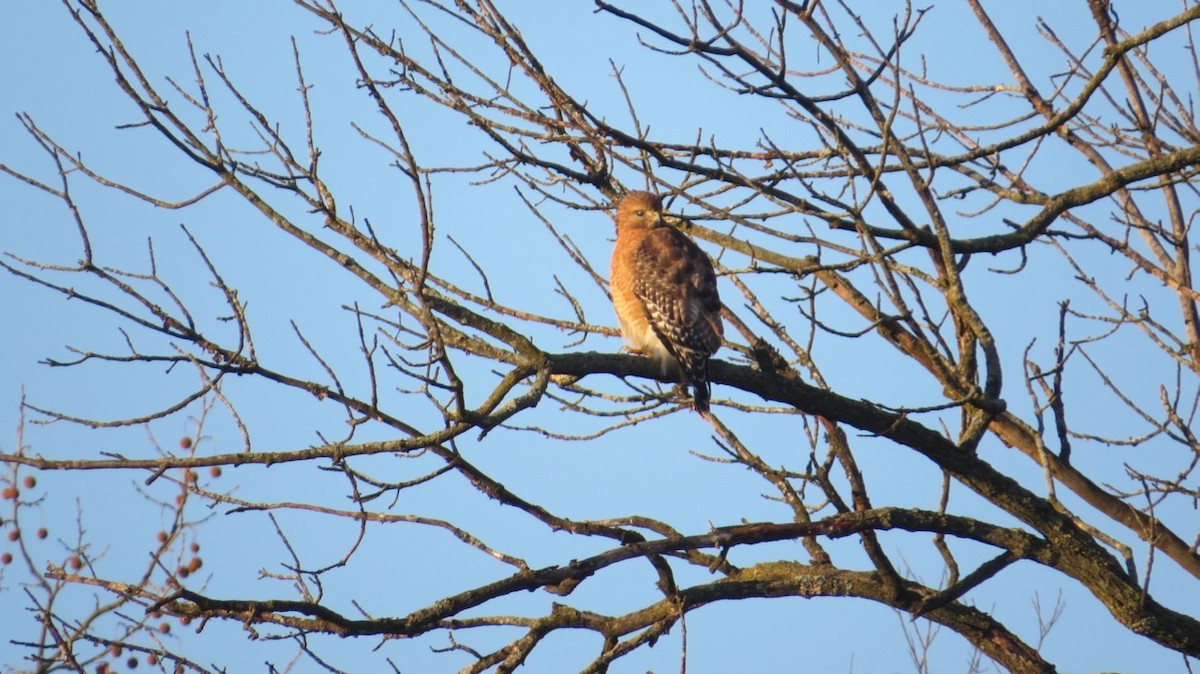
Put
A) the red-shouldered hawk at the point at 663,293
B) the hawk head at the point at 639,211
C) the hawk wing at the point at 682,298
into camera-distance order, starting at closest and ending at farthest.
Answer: the hawk wing at the point at 682,298
the red-shouldered hawk at the point at 663,293
the hawk head at the point at 639,211

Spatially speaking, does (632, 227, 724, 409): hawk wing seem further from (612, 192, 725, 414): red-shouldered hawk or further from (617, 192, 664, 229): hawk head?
(617, 192, 664, 229): hawk head

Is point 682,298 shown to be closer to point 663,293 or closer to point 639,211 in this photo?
point 663,293

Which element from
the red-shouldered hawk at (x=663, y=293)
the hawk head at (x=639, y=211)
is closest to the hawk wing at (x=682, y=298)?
the red-shouldered hawk at (x=663, y=293)

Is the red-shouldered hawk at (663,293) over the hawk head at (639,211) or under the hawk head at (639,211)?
under

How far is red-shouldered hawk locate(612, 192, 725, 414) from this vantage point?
6109mm

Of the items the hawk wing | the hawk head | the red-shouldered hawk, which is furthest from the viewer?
the hawk head

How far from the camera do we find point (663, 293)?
6750 mm

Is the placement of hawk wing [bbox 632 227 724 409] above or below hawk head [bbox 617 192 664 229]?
below

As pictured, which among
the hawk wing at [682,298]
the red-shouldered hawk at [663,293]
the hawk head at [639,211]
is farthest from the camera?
the hawk head at [639,211]

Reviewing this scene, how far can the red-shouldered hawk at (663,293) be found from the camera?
611 cm

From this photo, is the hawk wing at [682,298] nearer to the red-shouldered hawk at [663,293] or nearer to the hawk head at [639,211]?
the red-shouldered hawk at [663,293]

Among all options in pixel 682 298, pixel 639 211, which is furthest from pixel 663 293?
pixel 639 211

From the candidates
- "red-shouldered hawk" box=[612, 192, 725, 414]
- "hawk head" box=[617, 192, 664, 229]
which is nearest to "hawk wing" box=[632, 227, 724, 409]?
"red-shouldered hawk" box=[612, 192, 725, 414]

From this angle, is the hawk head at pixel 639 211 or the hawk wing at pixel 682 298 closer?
the hawk wing at pixel 682 298
